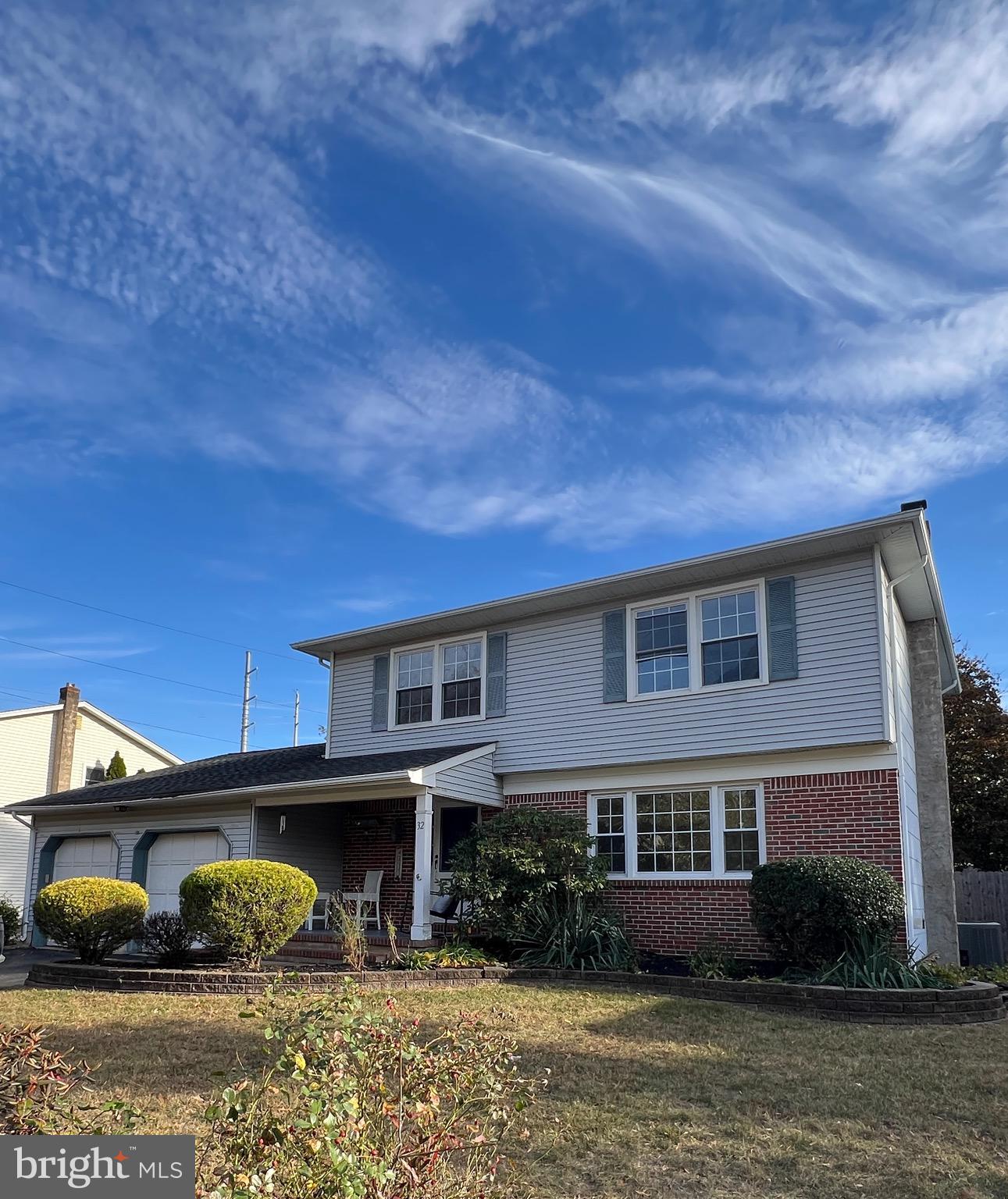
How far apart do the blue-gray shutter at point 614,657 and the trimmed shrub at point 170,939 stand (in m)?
6.70

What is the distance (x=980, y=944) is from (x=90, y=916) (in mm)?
12956

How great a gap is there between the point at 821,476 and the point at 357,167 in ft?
27.0

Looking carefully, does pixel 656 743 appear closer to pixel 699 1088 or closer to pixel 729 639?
pixel 729 639

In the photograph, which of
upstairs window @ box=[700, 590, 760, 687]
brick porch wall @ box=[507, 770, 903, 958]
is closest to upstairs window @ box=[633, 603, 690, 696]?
upstairs window @ box=[700, 590, 760, 687]

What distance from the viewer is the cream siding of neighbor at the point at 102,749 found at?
30.6 meters

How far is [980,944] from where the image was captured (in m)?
15.3

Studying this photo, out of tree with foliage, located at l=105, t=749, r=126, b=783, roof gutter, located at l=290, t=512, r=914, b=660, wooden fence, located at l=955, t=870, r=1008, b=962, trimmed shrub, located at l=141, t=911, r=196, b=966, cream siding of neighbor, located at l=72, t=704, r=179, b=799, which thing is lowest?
trimmed shrub, located at l=141, t=911, r=196, b=966

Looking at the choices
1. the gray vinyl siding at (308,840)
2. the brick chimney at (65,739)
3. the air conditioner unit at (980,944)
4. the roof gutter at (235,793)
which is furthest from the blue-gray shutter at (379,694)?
the brick chimney at (65,739)

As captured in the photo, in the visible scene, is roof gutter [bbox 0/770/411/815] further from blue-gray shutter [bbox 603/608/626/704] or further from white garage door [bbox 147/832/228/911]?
blue-gray shutter [bbox 603/608/626/704]

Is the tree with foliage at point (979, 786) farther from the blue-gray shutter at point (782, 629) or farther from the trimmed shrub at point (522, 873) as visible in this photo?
the trimmed shrub at point (522, 873)

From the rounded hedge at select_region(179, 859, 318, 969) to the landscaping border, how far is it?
0.45 m

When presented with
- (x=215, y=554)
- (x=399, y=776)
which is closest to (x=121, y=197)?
(x=399, y=776)

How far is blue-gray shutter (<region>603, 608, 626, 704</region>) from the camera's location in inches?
590

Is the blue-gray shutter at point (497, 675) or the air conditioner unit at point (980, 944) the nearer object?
the air conditioner unit at point (980, 944)
